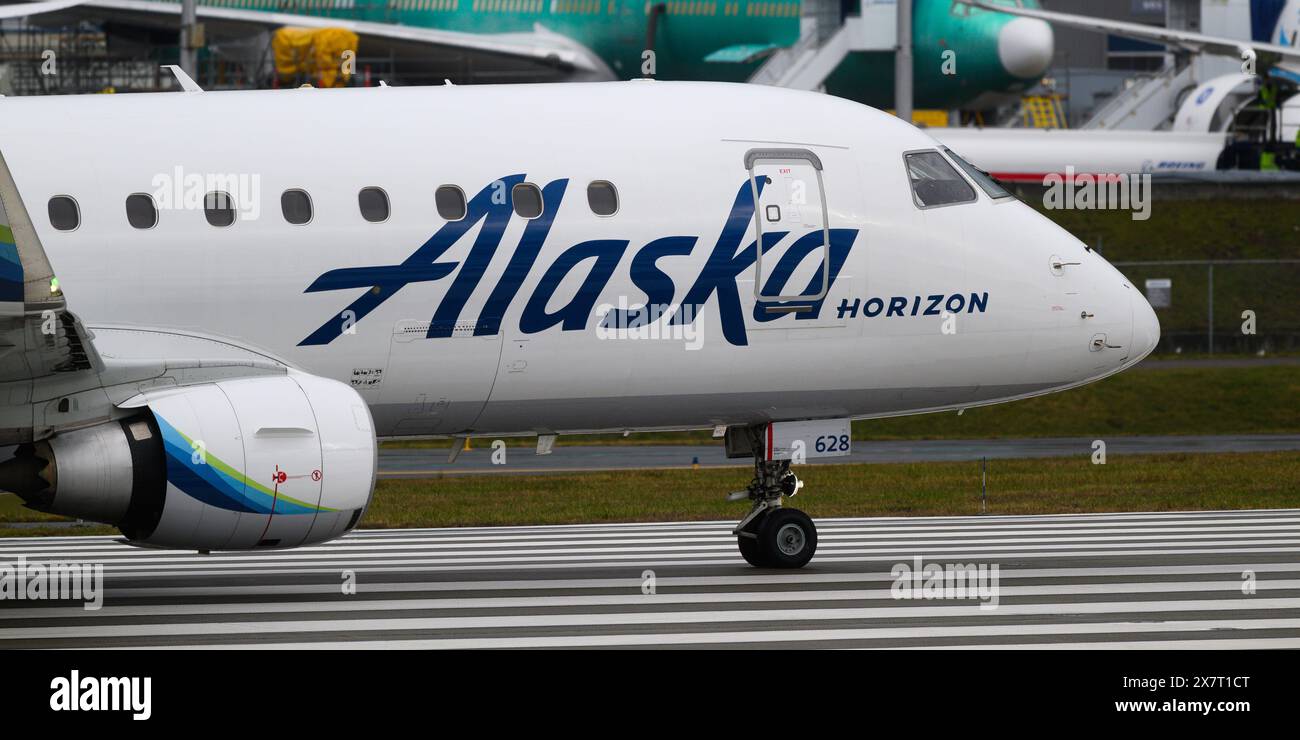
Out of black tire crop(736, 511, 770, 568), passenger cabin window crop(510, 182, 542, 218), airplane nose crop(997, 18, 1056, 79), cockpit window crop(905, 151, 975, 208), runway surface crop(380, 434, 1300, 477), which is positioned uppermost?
airplane nose crop(997, 18, 1056, 79)

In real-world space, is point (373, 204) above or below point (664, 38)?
below

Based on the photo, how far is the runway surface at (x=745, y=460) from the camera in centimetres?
3133

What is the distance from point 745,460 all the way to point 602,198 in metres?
16.7

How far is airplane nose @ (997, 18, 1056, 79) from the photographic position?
194ft

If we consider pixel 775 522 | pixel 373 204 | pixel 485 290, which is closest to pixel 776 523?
pixel 775 522

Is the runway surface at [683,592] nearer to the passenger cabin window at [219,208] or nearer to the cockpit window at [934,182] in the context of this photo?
the passenger cabin window at [219,208]

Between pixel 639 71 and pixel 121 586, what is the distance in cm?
4837

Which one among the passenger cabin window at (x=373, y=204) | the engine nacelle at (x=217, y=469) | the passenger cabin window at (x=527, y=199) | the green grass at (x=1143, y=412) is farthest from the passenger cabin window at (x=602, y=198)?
the green grass at (x=1143, y=412)

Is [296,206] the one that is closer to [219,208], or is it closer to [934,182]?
[219,208]

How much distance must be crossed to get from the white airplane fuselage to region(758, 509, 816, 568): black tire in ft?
3.56

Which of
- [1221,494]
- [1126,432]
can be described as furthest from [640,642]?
[1126,432]

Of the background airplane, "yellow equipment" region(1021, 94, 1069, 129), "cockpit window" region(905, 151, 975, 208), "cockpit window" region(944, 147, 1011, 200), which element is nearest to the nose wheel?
"cockpit window" region(905, 151, 975, 208)

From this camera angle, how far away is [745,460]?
104ft

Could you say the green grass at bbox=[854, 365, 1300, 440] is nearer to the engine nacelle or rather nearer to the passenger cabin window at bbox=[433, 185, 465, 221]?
the passenger cabin window at bbox=[433, 185, 465, 221]
